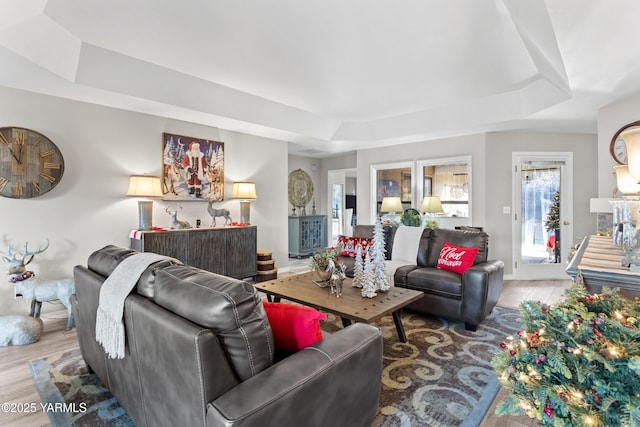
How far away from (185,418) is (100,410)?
3.86ft

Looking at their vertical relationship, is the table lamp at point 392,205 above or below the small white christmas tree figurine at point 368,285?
above

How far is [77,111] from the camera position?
3750 millimetres

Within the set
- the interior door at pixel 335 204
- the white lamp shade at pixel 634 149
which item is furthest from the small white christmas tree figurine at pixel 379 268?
the interior door at pixel 335 204

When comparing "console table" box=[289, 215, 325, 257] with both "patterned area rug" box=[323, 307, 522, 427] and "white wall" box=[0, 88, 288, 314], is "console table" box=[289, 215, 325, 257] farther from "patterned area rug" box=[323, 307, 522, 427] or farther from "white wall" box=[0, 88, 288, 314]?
"patterned area rug" box=[323, 307, 522, 427]

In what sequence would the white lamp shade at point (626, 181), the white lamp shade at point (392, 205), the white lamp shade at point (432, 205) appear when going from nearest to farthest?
the white lamp shade at point (626, 181) < the white lamp shade at point (432, 205) < the white lamp shade at point (392, 205)

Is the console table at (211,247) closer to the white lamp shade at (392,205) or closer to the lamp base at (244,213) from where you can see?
the lamp base at (244,213)

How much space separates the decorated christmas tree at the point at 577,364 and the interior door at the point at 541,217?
15.9 ft

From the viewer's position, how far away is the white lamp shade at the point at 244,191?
16.8 ft

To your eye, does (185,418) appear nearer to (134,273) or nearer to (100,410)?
(134,273)

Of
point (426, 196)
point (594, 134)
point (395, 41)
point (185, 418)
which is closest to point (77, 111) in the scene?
Result: point (395, 41)

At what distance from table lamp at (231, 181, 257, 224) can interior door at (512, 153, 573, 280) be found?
425 centimetres

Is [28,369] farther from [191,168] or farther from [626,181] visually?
[626,181]

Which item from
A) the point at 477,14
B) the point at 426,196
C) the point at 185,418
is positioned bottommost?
the point at 185,418

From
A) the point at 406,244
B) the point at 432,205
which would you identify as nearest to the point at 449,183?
the point at 432,205
